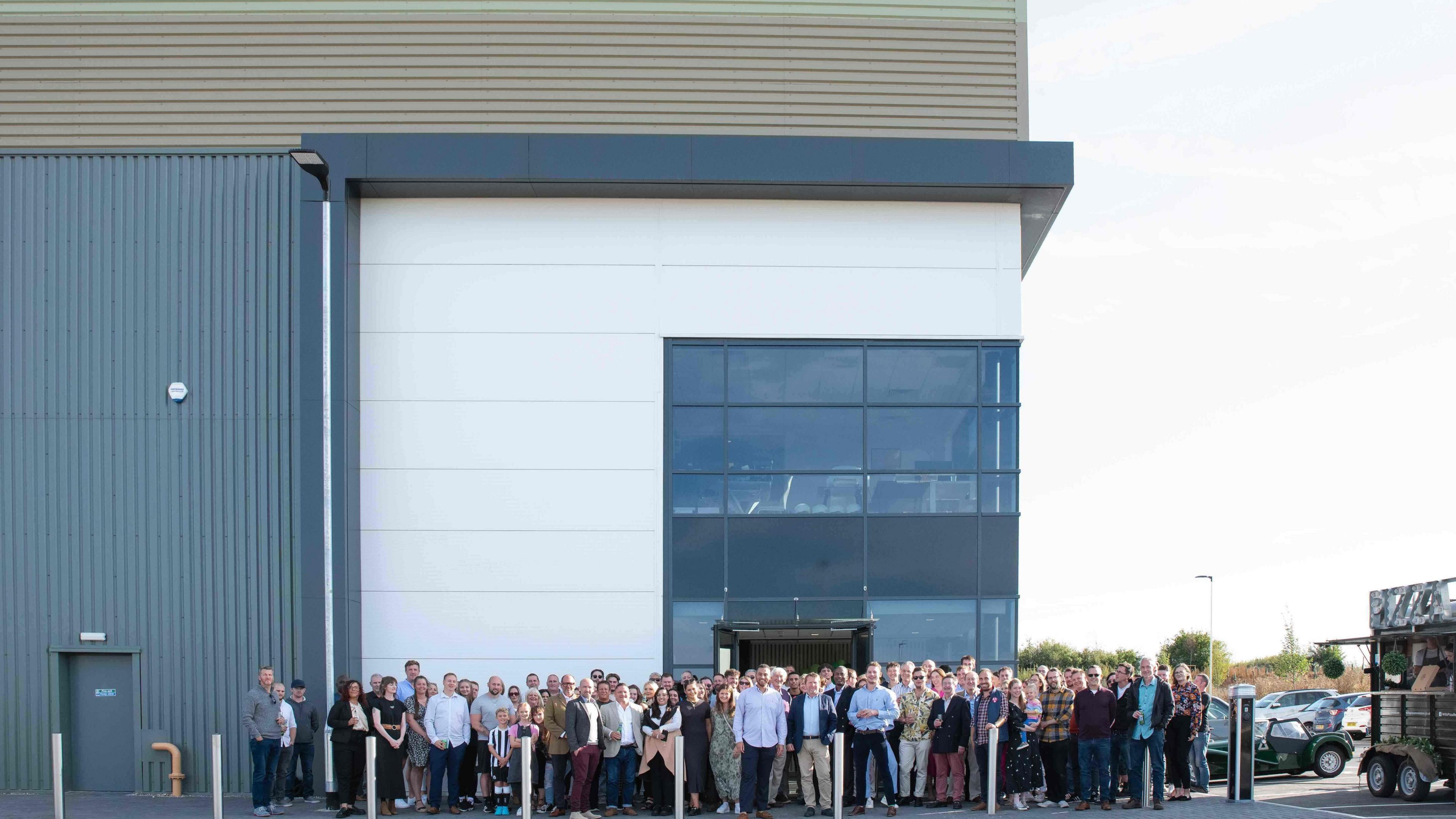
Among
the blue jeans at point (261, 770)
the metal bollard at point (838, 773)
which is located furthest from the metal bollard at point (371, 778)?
the metal bollard at point (838, 773)

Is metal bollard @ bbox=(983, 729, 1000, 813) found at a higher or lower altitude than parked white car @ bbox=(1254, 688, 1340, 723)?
higher

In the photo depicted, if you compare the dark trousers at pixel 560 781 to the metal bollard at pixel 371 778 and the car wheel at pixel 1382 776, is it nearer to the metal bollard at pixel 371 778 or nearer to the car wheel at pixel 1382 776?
the metal bollard at pixel 371 778

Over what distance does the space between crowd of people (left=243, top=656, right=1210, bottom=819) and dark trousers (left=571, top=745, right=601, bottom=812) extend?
2 centimetres

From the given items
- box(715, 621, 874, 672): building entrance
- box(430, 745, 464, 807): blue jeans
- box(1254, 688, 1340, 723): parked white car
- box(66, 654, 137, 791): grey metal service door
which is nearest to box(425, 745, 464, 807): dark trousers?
box(430, 745, 464, 807): blue jeans

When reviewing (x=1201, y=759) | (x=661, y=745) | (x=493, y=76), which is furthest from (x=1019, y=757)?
(x=493, y=76)

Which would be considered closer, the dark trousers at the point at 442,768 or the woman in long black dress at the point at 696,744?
the woman in long black dress at the point at 696,744

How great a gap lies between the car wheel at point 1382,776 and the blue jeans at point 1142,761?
3726mm

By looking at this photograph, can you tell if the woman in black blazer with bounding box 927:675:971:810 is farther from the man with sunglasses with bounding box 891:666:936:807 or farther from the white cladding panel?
the white cladding panel

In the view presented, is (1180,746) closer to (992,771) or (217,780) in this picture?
(992,771)

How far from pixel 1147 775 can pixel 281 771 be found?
9880 millimetres

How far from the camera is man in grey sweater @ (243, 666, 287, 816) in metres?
15.5

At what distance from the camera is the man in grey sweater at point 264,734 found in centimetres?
1547

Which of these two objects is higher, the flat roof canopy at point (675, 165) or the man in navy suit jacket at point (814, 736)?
the flat roof canopy at point (675, 165)

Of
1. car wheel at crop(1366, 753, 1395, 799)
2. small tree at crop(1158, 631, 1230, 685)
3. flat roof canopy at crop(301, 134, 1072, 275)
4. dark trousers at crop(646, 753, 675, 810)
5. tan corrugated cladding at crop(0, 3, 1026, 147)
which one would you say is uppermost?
tan corrugated cladding at crop(0, 3, 1026, 147)
